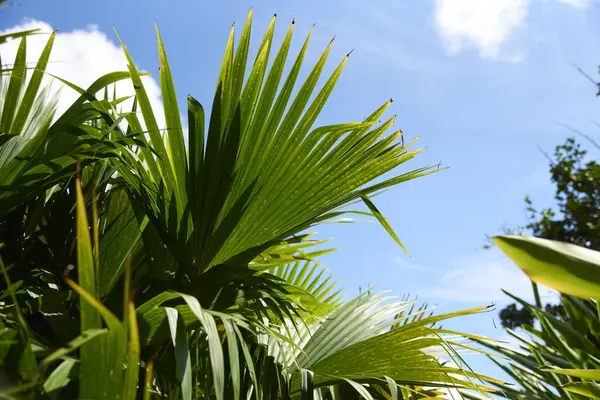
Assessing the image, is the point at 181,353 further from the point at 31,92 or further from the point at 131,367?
the point at 31,92

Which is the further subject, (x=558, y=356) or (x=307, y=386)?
(x=558, y=356)

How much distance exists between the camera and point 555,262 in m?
0.30

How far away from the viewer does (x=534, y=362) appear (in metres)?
1.69

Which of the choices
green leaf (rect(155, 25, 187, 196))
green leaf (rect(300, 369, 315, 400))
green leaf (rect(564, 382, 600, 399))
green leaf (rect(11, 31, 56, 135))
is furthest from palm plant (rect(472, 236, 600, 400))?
green leaf (rect(11, 31, 56, 135))

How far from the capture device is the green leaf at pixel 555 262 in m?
0.30

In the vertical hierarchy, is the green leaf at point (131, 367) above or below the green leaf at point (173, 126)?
below

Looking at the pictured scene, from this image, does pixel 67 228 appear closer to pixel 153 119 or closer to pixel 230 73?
pixel 153 119

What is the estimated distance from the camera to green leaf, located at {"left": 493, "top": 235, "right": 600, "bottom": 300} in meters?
0.30

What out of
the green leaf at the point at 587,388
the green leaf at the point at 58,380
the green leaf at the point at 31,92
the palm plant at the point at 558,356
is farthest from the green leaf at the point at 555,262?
the green leaf at the point at 31,92

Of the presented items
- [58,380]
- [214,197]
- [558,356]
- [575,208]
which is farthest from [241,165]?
[575,208]

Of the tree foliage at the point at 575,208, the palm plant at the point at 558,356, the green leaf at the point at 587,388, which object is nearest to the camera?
the green leaf at the point at 587,388

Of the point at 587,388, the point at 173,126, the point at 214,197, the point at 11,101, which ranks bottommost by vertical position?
the point at 587,388

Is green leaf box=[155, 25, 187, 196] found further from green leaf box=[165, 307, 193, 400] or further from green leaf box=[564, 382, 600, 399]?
green leaf box=[564, 382, 600, 399]

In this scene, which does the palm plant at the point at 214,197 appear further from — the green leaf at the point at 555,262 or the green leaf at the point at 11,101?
the green leaf at the point at 555,262
